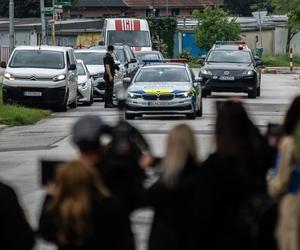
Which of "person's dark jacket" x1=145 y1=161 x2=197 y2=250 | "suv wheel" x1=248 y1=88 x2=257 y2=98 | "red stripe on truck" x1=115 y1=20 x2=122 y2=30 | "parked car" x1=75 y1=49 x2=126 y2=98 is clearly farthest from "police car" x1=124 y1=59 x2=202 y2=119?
"red stripe on truck" x1=115 y1=20 x2=122 y2=30

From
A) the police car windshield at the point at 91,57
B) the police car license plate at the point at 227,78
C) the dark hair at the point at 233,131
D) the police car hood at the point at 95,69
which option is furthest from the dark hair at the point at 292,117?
the police car windshield at the point at 91,57

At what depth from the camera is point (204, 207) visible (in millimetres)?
6574

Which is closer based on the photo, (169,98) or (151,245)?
(151,245)

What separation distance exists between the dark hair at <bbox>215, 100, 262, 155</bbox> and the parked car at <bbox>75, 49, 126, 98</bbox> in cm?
3084

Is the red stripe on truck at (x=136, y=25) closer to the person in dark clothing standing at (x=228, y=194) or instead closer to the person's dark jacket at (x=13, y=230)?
the person in dark clothing standing at (x=228, y=194)

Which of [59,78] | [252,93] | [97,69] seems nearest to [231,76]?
[252,93]

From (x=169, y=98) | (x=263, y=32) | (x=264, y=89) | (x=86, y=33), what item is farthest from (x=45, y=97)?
(x=263, y=32)

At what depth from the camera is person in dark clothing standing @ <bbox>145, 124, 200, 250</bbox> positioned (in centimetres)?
679

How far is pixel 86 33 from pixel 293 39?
18.7m

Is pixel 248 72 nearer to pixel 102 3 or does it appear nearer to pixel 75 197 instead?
pixel 75 197

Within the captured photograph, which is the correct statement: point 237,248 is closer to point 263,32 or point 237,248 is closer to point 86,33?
point 86,33

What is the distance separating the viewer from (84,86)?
36469mm

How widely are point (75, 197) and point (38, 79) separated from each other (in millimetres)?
26676

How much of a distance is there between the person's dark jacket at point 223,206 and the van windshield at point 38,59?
27.0 metres
